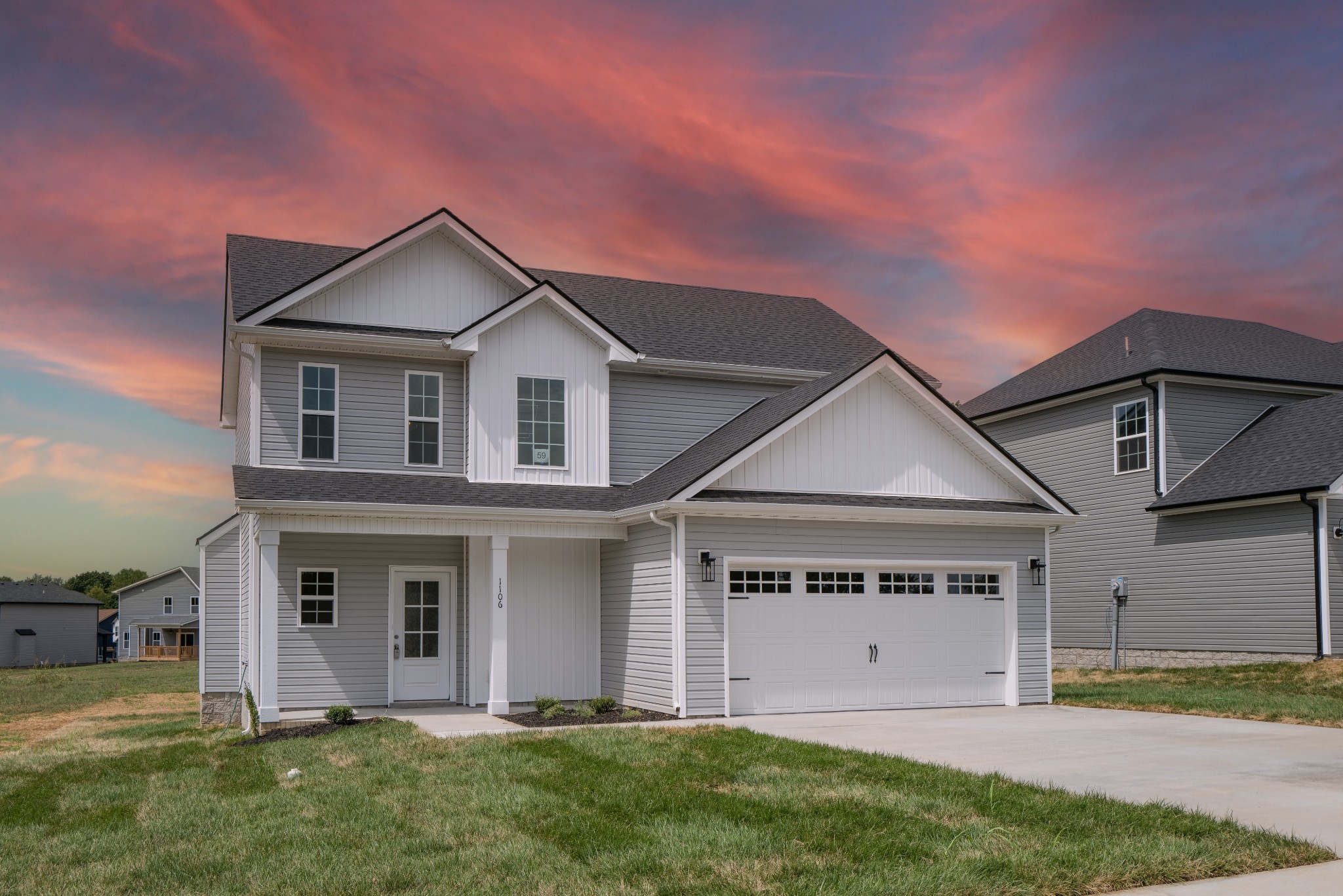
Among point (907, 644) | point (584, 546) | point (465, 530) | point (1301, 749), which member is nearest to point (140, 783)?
point (465, 530)

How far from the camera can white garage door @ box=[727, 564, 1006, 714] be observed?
16.2 meters

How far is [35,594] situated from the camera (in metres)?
65.4

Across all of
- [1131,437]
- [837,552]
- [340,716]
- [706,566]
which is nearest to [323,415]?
[340,716]

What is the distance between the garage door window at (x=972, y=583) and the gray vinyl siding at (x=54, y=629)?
62.4 m

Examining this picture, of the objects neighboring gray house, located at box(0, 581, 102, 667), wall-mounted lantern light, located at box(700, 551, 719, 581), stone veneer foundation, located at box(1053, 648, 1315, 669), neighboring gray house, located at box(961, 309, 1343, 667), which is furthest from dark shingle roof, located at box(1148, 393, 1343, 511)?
neighboring gray house, located at box(0, 581, 102, 667)

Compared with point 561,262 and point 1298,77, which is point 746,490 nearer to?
point 561,262

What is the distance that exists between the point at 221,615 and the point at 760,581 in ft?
44.1

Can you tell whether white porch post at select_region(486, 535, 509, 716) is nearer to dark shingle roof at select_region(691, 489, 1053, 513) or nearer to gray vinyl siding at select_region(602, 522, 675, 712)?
gray vinyl siding at select_region(602, 522, 675, 712)

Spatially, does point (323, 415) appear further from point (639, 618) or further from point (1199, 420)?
point (1199, 420)

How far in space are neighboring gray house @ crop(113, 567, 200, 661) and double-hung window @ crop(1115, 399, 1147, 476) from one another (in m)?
61.3

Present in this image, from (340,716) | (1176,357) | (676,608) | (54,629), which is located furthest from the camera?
(54,629)

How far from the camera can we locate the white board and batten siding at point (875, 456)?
16.9m

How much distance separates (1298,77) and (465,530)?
16273 mm

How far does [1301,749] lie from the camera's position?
1182 cm
